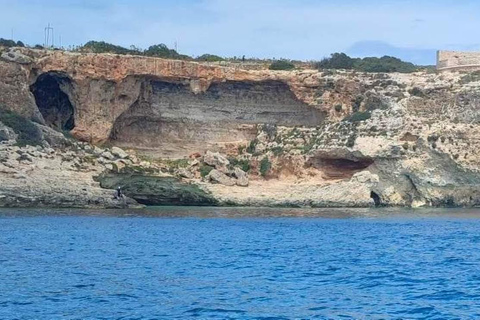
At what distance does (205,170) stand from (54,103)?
1395 cm

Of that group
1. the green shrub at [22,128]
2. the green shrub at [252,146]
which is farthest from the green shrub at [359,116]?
the green shrub at [22,128]

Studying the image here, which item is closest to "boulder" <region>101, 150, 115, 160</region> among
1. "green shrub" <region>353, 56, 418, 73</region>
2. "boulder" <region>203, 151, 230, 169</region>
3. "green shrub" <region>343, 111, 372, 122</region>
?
"boulder" <region>203, 151, 230, 169</region>

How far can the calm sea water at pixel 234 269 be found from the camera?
19.3 m

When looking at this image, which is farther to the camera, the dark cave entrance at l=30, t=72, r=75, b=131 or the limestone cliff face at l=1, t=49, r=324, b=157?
the dark cave entrance at l=30, t=72, r=75, b=131

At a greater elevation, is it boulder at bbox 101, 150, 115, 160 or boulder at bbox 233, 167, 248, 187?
boulder at bbox 101, 150, 115, 160

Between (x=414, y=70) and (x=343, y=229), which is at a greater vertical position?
(x=414, y=70)

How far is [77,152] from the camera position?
60812 millimetres

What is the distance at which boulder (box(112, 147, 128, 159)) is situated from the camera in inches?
2480

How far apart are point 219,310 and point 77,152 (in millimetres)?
43204

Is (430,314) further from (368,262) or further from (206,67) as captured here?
(206,67)

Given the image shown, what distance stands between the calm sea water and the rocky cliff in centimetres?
1528

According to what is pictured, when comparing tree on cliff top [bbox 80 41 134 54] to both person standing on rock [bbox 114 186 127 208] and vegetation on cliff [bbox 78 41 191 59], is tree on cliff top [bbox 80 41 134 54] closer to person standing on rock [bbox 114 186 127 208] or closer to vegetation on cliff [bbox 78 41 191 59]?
vegetation on cliff [bbox 78 41 191 59]

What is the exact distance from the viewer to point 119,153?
6338 cm

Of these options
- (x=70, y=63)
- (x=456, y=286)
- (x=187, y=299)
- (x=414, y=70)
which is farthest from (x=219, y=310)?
(x=414, y=70)
